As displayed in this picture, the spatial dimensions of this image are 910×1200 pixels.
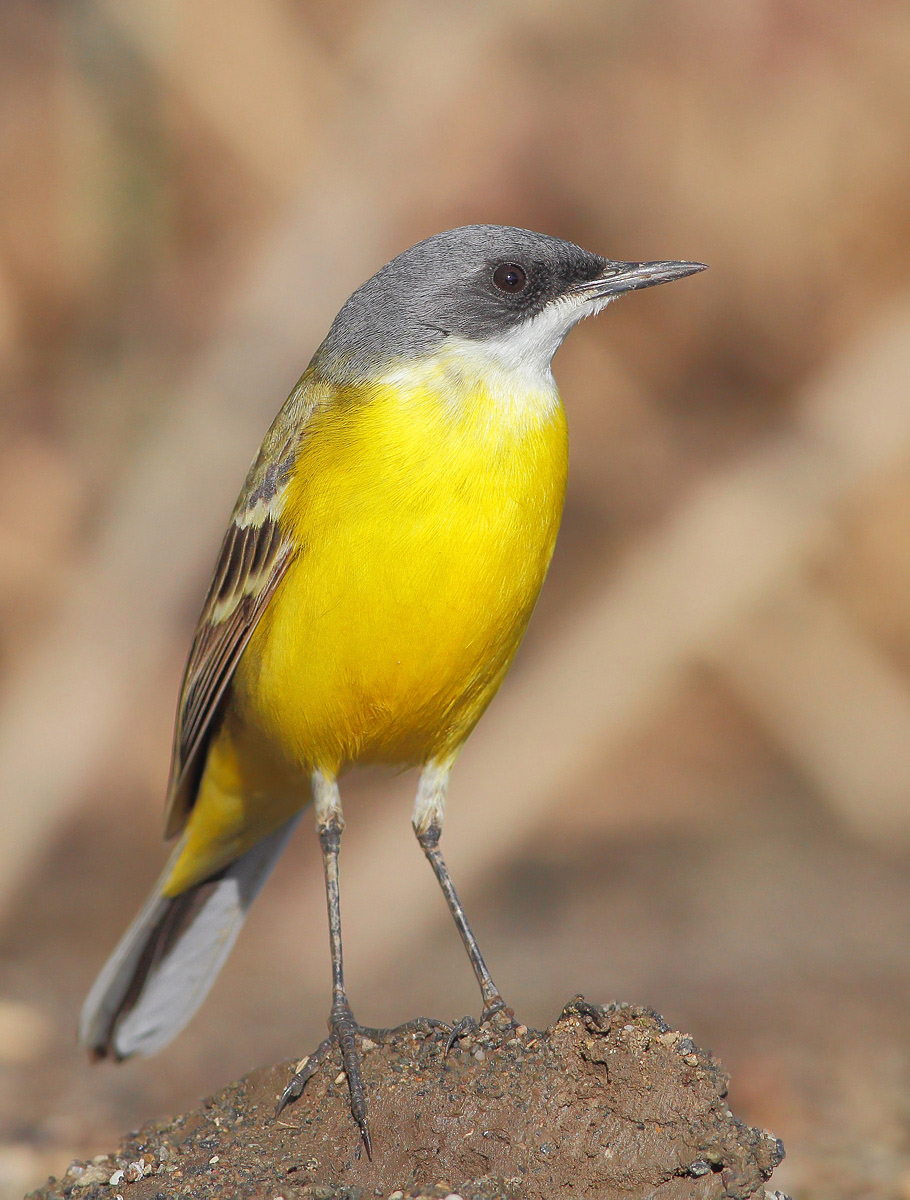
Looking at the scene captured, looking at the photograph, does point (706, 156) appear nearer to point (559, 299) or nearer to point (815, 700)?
point (815, 700)

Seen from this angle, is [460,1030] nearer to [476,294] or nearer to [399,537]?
[399,537]

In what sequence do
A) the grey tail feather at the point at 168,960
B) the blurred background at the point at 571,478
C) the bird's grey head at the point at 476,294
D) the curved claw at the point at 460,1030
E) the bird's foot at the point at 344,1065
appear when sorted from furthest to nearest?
the blurred background at the point at 571,478 → the grey tail feather at the point at 168,960 → the bird's grey head at the point at 476,294 → the curved claw at the point at 460,1030 → the bird's foot at the point at 344,1065

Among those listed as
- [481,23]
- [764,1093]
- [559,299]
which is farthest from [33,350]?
[764,1093]

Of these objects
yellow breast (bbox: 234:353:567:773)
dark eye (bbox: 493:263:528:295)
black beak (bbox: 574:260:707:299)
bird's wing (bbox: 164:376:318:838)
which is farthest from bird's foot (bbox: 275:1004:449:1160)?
black beak (bbox: 574:260:707:299)

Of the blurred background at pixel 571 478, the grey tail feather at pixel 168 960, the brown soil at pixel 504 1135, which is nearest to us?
the brown soil at pixel 504 1135

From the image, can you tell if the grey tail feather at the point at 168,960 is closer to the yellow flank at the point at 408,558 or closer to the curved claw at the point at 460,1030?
the yellow flank at the point at 408,558

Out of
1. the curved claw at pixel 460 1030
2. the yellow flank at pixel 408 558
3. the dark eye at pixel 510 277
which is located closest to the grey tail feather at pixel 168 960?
the yellow flank at pixel 408 558

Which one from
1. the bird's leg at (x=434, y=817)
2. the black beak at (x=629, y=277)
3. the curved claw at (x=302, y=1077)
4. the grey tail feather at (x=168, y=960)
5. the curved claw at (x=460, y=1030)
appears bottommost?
the curved claw at (x=460, y=1030)

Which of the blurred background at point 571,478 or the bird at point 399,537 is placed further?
the blurred background at point 571,478
